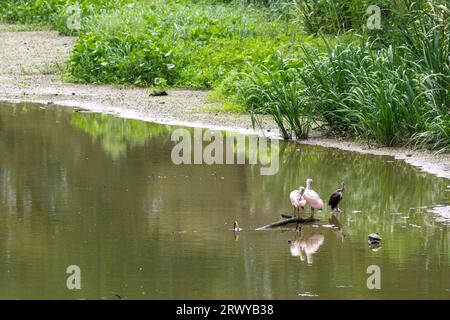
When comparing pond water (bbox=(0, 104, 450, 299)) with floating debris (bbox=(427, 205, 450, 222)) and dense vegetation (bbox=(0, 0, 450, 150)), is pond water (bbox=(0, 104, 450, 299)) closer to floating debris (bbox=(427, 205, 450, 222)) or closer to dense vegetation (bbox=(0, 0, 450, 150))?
floating debris (bbox=(427, 205, 450, 222))

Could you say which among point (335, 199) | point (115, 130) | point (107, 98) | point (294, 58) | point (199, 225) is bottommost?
point (199, 225)

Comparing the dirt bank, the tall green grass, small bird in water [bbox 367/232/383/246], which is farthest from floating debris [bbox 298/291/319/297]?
the tall green grass

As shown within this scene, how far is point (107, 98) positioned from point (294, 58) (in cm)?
A: 289

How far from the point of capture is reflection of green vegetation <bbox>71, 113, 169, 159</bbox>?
45.9 ft

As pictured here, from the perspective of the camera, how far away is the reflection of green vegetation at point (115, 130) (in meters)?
14.0

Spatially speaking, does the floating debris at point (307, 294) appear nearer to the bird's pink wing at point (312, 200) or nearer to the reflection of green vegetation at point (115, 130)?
the bird's pink wing at point (312, 200)

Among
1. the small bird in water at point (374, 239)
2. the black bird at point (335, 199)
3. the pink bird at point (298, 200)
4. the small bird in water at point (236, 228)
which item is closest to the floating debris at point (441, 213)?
the black bird at point (335, 199)

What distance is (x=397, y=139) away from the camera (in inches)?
542

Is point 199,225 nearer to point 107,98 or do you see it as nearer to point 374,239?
point 374,239

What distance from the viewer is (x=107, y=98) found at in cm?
1770

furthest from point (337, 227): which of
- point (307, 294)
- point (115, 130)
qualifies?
point (115, 130)
